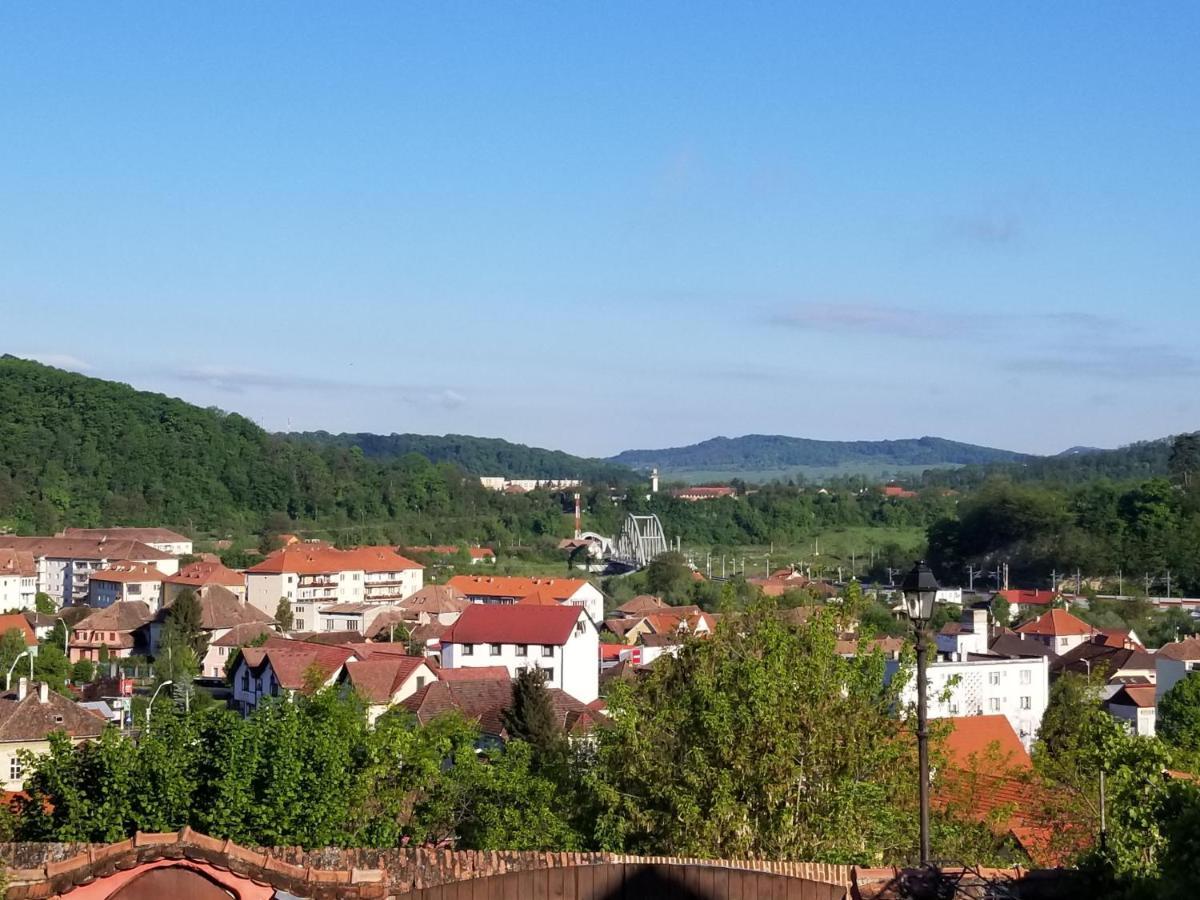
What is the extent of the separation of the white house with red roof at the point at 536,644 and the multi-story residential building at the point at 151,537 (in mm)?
43902

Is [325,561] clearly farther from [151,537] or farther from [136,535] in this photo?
[136,535]

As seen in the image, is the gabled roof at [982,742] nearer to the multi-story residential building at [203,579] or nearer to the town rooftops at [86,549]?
the multi-story residential building at [203,579]

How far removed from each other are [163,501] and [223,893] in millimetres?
95508

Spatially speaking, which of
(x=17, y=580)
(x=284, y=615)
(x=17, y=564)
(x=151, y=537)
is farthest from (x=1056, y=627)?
(x=151, y=537)

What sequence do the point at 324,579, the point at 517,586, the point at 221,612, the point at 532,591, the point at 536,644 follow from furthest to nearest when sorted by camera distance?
the point at 324,579
the point at 517,586
the point at 532,591
the point at 221,612
the point at 536,644

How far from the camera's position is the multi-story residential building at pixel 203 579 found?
62156 millimetres

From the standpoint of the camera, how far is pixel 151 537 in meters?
80.2

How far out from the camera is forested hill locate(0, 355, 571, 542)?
95.9 m

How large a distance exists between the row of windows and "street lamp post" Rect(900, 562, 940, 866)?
99.8 feet

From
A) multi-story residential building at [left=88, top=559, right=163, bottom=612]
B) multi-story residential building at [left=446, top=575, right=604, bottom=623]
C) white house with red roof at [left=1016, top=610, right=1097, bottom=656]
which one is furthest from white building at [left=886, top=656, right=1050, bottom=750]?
multi-story residential building at [left=88, top=559, right=163, bottom=612]

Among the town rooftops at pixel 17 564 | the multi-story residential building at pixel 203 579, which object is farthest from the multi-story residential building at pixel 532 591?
the town rooftops at pixel 17 564

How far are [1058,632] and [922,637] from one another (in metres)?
42.0

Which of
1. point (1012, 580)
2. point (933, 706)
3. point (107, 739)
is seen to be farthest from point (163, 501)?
point (107, 739)

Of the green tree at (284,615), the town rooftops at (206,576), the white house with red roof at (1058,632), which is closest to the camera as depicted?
the white house with red roof at (1058,632)
